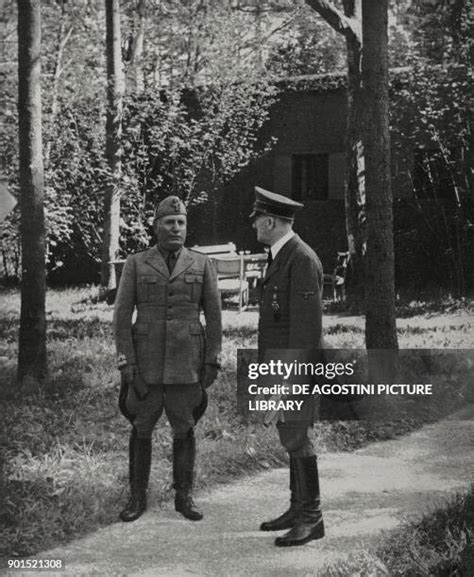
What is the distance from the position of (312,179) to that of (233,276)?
2.75 ft

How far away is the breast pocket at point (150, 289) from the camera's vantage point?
11.6 feet

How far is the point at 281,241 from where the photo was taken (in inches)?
132

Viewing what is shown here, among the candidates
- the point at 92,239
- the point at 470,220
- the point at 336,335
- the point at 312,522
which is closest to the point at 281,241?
the point at 312,522

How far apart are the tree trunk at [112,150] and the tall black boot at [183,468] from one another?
120cm

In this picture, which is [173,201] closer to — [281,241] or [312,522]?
[281,241]

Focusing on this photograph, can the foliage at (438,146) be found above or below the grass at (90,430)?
above

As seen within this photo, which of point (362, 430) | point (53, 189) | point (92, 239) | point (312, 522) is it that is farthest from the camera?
point (53, 189)

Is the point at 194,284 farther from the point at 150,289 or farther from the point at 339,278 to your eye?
the point at 339,278

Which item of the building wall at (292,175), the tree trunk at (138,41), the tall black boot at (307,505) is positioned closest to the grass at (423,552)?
the tall black boot at (307,505)

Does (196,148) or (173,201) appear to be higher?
(196,148)

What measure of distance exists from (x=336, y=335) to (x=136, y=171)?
5.43 feet

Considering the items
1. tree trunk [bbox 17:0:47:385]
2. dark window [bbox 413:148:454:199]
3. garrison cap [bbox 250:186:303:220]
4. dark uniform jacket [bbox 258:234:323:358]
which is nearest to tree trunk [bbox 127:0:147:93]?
tree trunk [bbox 17:0:47:385]

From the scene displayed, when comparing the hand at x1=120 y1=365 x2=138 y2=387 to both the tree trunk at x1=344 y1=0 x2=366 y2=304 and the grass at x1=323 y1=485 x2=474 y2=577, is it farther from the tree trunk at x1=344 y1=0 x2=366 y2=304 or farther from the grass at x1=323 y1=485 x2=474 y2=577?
the tree trunk at x1=344 y1=0 x2=366 y2=304

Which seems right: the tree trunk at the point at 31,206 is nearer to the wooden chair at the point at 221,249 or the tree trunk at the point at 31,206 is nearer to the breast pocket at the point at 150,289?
the wooden chair at the point at 221,249
